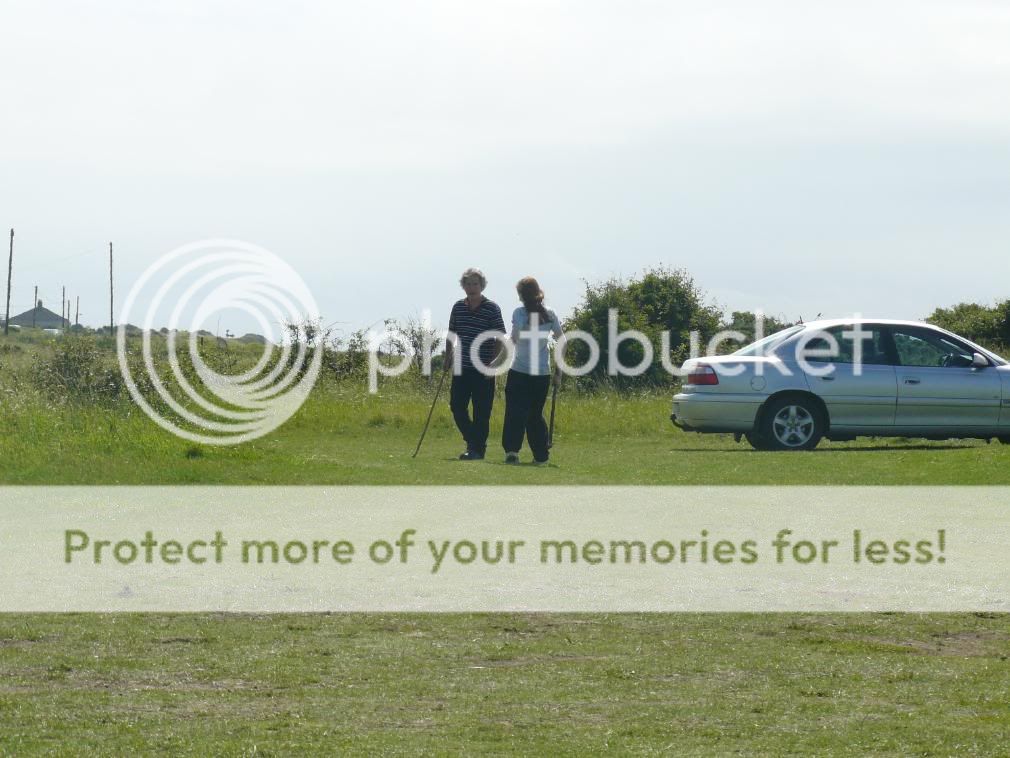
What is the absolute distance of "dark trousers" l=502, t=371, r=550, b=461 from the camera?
13.9 meters

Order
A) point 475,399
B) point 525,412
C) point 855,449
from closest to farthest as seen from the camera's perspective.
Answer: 1. point 525,412
2. point 475,399
3. point 855,449

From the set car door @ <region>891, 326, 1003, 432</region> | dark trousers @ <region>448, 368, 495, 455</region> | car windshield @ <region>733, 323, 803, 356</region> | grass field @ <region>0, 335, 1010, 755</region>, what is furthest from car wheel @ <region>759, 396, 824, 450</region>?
grass field @ <region>0, 335, 1010, 755</region>

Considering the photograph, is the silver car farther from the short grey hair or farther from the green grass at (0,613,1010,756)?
the green grass at (0,613,1010,756)

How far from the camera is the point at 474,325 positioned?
14188mm

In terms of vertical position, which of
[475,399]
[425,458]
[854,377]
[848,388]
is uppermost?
[854,377]

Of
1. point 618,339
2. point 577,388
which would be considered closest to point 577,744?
point 577,388

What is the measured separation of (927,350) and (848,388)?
108 cm

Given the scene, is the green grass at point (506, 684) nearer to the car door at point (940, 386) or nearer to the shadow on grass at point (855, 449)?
the shadow on grass at point (855, 449)

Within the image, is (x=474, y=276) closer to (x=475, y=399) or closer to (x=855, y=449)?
(x=475, y=399)

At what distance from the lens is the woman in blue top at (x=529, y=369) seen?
1374 cm

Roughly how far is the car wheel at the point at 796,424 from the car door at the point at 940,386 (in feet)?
2.98

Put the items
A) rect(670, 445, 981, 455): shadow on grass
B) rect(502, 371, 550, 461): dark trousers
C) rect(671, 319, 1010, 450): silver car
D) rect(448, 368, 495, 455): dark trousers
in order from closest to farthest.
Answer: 1. rect(502, 371, 550, 461): dark trousers
2. rect(448, 368, 495, 455): dark trousers
3. rect(670, 445, 981, 455): shadow on grass
4. rect(671, 319, 1010, 450): silver car

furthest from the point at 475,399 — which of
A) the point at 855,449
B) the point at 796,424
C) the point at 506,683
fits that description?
→ the point at 506,683

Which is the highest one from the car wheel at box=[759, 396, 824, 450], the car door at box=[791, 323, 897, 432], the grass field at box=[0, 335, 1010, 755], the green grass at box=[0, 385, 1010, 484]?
the car door at box=[791, 323, 897, 432]
